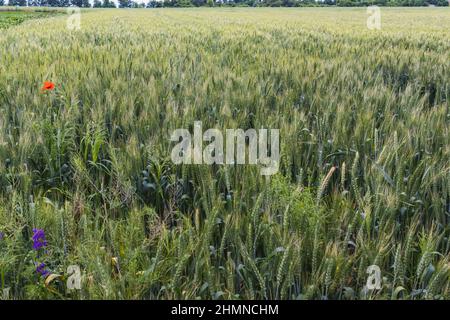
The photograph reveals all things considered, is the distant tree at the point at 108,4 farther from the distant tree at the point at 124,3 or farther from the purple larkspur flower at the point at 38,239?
the purple larkspur flower at the point at 38,239

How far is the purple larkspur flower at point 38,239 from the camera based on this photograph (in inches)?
49.2

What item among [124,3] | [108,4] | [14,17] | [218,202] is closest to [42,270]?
[218,202]

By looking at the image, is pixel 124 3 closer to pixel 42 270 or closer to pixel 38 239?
pixel 38 239

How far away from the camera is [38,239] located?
4.22 ft

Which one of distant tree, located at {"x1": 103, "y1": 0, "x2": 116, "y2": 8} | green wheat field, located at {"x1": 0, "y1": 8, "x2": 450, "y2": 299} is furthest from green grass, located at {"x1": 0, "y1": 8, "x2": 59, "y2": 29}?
distant tree, located at {"x1": 103, "y1": 0, "x2": 116, "y2": 8}

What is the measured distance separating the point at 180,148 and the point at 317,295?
913 mm

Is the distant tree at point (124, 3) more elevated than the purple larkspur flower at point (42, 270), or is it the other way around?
the distant tree at point (124, 3)

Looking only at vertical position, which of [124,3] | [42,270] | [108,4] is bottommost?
[42,270]

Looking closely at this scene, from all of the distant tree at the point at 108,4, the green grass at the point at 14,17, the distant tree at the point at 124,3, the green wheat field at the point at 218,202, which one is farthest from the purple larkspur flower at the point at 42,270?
the distant tree at the point at 124,3

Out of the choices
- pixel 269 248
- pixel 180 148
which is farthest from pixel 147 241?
pixel 180 148

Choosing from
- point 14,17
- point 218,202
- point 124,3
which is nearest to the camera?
point 218,202

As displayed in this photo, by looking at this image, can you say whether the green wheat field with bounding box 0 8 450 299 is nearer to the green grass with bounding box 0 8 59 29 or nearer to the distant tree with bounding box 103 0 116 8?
the green grass with bounding box 0 8 59 29

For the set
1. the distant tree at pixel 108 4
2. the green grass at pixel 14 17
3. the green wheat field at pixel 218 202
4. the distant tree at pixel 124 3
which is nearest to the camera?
the green wheat field at pixel 218 202

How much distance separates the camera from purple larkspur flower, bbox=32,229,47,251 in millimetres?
1250
